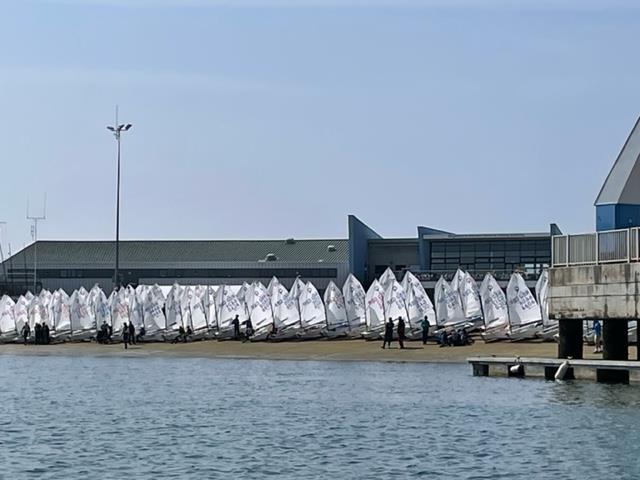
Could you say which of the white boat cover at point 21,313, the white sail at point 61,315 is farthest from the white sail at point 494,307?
the white boat cover at point 21,313

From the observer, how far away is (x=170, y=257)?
330 ft

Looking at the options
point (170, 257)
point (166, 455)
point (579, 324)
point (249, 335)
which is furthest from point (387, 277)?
point (166, 455)

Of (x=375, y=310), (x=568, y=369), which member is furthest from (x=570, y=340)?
(x=375, y=310)

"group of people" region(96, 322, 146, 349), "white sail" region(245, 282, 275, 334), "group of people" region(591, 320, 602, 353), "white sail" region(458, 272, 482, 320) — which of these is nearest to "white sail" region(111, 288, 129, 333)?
"group of people" region(96, 322, 146, 349)

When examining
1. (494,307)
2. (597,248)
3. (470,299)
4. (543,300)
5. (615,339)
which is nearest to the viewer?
(597,248)

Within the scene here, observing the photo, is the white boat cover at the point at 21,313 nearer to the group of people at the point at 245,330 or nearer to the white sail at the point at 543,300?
the group of people at the point at 245,330

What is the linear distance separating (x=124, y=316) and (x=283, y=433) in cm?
4283

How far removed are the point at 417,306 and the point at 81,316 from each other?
19.7m

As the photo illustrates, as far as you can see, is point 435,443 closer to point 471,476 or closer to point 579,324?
point 471,476

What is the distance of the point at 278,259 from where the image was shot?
322 feet

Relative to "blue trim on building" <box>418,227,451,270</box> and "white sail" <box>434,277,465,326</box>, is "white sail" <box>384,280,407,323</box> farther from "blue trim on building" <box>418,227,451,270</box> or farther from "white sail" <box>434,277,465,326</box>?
"blue trim on building" <box>418,227,451,270</box>

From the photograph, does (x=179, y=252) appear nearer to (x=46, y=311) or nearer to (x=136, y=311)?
(x=46, y=311)

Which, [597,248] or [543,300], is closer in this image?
[597,248]

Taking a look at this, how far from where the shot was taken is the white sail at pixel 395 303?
65750 millimetres
